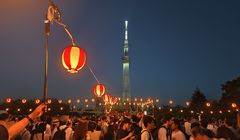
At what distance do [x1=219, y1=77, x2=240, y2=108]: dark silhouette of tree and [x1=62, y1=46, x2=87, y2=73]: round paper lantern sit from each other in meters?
29.4

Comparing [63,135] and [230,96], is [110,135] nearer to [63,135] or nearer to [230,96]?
[63,135]

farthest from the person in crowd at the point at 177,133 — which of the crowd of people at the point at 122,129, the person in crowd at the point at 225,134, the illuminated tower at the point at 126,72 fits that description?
the illuminated tower at the point at 126,72

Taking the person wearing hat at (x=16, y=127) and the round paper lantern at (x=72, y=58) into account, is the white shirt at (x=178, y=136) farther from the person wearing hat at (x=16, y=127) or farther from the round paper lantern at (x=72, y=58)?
the person wearing hat at (x=16, y=127)

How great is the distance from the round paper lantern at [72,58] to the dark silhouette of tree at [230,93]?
29.4 metres

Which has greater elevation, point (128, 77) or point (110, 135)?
point (128, 77)

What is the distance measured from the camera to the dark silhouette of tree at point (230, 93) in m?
33.3

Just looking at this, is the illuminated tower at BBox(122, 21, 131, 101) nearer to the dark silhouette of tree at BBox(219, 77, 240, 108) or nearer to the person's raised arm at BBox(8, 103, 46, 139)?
the dark silhouette of tree at BBox(219, 77, 240, 108)

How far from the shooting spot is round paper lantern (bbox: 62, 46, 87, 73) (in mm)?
8031

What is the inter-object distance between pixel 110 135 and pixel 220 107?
2745 centimetres

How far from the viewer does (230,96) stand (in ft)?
114

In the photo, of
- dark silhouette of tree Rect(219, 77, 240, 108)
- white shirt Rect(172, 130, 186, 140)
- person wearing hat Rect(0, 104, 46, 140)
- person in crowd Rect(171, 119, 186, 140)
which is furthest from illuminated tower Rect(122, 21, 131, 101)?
person wearing hat Rect(0, 104, 46, 140)

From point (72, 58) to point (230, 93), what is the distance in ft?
108

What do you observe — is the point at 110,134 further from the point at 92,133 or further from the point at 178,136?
the point at 178,136

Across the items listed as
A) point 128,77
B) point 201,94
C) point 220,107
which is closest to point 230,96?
point 220,107
